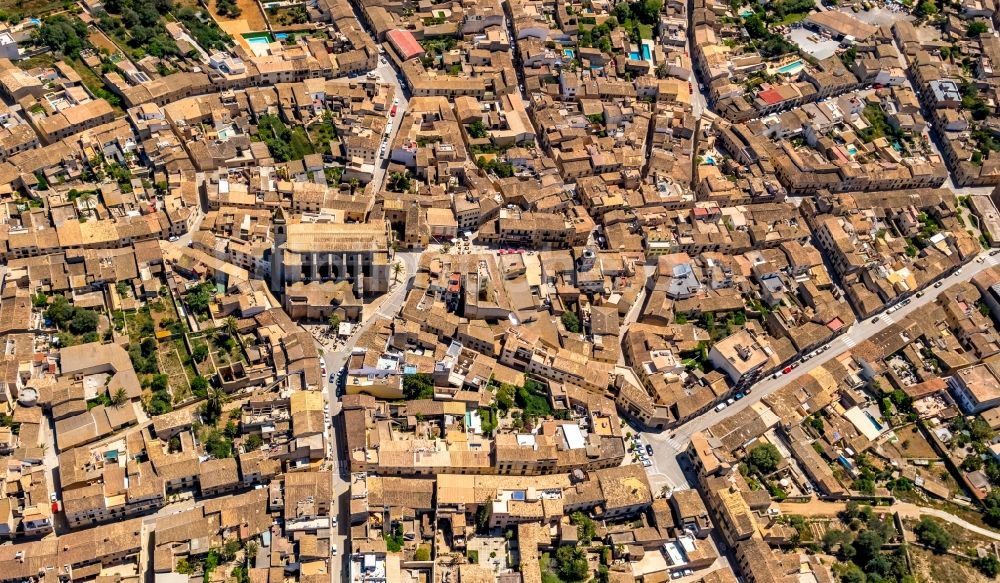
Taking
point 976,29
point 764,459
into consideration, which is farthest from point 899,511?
point 976,29

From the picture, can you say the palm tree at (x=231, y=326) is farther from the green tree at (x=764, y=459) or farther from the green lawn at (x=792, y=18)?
the green lawn at (x=792, y=18)

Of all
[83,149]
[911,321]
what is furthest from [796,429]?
[83,149]

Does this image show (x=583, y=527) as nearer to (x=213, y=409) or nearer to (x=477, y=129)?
(x=213, y=409)

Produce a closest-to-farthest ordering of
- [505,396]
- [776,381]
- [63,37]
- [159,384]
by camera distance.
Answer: [159,384], [505,396], [776,381], [63,37]

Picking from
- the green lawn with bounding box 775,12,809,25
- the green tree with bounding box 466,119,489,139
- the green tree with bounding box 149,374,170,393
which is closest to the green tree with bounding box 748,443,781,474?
the green tree with bounding box 466,119,489,139

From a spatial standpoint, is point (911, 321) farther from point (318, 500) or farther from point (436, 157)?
point (318, 500)

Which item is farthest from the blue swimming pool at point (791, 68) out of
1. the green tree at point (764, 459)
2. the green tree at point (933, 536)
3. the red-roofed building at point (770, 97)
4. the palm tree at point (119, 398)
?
the palm tree at point (119, 398)

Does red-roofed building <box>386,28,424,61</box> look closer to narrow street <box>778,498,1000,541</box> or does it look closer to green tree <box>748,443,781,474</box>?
green tree <box>748,443,781,474</box>
